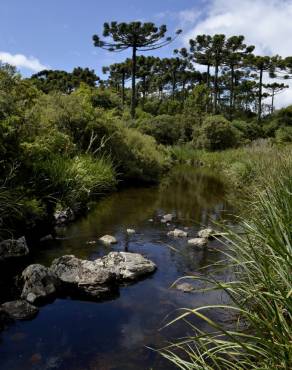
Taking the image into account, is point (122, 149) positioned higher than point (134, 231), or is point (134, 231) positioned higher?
point (122, 149)

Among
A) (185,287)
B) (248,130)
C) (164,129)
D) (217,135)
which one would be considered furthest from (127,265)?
(248,130)

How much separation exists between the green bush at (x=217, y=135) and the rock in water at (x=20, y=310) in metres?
26.8

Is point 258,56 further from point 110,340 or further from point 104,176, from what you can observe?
point 110,340

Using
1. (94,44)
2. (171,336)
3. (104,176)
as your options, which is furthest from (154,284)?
(94,44)

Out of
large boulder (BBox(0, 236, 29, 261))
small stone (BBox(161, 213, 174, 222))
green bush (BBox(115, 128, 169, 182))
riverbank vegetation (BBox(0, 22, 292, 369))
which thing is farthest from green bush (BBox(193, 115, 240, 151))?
large boulder (BBox(0, 236, 29, 261))

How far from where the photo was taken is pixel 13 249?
257 inches

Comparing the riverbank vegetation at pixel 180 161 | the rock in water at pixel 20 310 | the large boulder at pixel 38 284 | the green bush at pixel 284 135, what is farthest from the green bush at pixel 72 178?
the green bush at pixel 284 135

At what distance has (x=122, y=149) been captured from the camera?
52.7 feet

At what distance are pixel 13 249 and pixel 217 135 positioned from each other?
1002 inches

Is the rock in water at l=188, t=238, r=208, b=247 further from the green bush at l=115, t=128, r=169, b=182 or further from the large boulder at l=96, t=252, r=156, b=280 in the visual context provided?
the green bush at l=115, t=128, r=169, b=182

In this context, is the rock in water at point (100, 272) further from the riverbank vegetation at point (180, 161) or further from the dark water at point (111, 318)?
the riverbank vegetation at point (180, 161)

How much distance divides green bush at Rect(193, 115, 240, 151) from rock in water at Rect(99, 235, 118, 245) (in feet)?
77.8

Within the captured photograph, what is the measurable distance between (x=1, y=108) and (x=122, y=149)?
27.8 feet

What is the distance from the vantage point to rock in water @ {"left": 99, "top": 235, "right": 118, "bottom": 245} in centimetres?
764
